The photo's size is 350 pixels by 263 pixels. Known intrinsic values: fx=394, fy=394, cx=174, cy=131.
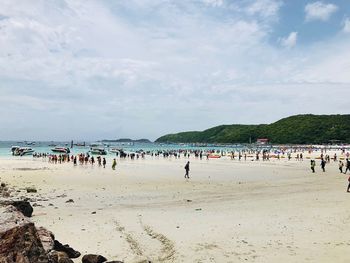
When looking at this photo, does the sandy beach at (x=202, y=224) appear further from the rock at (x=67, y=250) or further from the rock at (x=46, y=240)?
the rock at (x=46, y=240)

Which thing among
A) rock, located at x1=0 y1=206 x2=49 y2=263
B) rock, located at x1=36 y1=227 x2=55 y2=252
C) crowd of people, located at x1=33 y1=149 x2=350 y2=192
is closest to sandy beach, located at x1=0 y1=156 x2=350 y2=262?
rock, located at x1=36 y1=227 x2=55 y2=252

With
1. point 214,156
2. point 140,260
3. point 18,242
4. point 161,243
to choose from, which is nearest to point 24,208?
point 161,243

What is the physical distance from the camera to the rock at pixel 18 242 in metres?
6.77

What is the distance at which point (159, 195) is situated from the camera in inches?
948

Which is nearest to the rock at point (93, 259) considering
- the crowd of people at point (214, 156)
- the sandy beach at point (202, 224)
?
the sandy beach at point (202, 224)

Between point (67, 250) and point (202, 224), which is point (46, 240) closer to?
point (67, 250)

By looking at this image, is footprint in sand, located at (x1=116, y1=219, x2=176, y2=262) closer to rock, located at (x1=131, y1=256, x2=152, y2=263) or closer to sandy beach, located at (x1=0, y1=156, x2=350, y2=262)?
sandy beach, located at (x1=0, y1=156, x2=350, y2=262)

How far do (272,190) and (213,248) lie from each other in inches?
633

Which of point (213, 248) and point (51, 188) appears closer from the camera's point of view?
point (213, 248)

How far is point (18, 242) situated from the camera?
6941mm

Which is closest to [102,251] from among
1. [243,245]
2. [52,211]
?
[243,245]

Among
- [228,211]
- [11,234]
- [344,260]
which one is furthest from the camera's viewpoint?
[228,211]

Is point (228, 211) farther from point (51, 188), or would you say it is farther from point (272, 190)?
point (51, 188)

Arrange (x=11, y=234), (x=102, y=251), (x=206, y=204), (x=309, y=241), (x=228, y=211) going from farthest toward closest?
(x=206, y=204)
(x=228, y=211)
(x=309, y=241)
(x=102, y=251)
(x=11, y=234)
